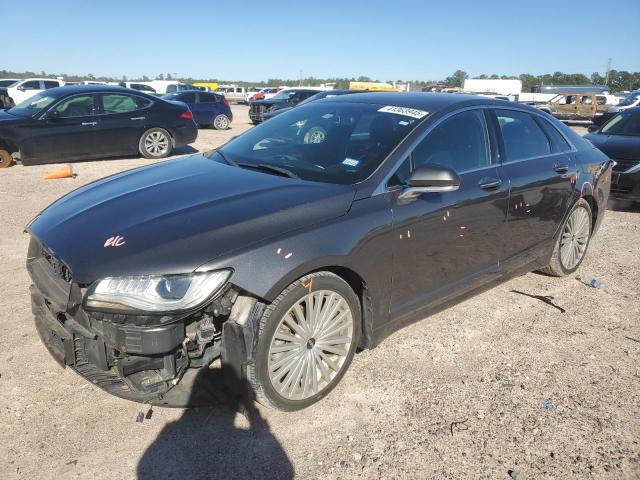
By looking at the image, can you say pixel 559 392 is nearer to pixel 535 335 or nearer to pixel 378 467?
pixel 535 335

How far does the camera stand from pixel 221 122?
1916cm

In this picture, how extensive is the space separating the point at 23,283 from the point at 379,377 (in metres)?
3.18

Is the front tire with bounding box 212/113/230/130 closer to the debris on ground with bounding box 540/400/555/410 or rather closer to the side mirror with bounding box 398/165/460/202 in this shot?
the side mirror with bounding box 398/165/460/202

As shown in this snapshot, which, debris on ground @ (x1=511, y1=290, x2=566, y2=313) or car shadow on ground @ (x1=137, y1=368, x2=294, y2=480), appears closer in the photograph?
car shadow on ground @ (x1=137, y1=368, x2=294, y2=480)

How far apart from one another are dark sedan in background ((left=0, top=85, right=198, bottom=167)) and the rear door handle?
27.1ft

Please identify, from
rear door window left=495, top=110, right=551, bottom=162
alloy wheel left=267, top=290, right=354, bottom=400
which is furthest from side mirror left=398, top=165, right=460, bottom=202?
rear door window left=495, top=110, right=551, bottom=162

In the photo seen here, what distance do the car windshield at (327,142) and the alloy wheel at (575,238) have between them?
2232 millimetres

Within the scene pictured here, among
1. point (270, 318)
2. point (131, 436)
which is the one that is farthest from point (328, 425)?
point (131, 436)

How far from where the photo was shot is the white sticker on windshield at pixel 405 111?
3.43 metres

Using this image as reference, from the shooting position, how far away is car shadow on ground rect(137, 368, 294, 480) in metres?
2.39

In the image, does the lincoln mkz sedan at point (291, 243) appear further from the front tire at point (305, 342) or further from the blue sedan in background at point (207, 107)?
the blue sedan in background at point (207, 107)

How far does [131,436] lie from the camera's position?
259cm

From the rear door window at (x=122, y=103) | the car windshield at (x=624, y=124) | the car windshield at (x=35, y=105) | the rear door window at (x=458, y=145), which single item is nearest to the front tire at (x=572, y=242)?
the rear door window at (x=458, y=145)

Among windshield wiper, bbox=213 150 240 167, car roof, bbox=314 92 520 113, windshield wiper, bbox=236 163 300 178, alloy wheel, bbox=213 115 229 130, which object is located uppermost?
car roof, bbox=314 92 520 113
